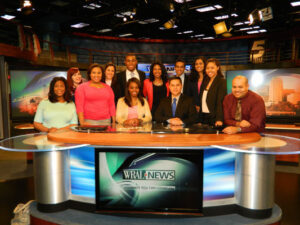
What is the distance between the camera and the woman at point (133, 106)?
115 inches

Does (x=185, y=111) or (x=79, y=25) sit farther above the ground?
(x=79, y=25)

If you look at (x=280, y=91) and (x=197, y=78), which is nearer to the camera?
(x=197, y=78)

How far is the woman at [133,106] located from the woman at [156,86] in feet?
1.47

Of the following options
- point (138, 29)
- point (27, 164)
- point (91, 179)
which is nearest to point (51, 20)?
point (138, 29)

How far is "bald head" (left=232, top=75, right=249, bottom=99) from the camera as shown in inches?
90.6

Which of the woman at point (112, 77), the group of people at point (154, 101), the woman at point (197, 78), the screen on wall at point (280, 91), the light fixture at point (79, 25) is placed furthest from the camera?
the light fixture at point (79, 25)

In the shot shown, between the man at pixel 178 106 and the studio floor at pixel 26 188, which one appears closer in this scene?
the studio floor at pixel 26 188

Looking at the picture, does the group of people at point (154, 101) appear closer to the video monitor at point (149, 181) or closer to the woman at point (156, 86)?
the woman at point (156, 86)

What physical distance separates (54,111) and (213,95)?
6.02 ft

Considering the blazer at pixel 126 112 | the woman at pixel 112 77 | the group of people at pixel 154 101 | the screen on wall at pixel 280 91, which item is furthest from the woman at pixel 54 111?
the screen on wall at pixel 280 91

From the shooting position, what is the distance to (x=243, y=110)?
2.37 metres

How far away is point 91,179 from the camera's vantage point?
2.13 meters

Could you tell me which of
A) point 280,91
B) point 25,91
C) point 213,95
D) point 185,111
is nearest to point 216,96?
point 213,95

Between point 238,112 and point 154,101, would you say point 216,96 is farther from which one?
point 154,101
